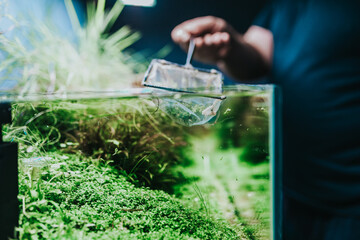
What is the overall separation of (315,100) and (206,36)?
0.49m

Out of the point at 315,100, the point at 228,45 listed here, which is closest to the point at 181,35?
the point at 228,45

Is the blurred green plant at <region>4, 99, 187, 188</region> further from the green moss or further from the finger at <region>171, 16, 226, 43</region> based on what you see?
the finger at <region>171, 16, 226, 43</region>

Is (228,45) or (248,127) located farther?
(228,45)

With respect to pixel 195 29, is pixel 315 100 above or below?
below

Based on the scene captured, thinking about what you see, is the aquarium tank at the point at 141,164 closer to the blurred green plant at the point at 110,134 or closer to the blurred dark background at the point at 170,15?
the blurred green plant at the point at 110,134

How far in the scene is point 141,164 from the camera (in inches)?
18.9

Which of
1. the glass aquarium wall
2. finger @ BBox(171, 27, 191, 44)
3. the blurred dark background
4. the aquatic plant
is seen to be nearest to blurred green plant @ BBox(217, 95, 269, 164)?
the glass aquarium wall

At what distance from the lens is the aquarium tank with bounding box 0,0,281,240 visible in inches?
17.1

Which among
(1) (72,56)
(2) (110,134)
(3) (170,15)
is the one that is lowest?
(2) (110,134)

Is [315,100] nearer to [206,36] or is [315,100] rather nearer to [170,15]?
[206,36]

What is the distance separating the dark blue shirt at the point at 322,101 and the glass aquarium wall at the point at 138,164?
457mm

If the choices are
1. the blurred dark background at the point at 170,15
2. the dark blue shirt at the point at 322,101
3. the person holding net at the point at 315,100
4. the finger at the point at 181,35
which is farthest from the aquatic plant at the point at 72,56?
the dark blue shirt at the point at 322,101

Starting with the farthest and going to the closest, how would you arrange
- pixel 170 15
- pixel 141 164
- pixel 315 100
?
pixel 170 15 → pixel 315 100 → pixel 141 164

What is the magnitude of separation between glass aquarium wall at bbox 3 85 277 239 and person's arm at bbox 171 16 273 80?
0.40 meters
